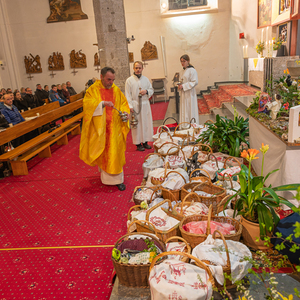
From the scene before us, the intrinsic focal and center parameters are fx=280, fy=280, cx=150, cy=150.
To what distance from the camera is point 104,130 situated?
405 centimetres

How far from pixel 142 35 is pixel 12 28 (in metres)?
6.40

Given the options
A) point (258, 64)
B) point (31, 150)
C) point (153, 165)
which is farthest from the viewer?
point (258, 64)

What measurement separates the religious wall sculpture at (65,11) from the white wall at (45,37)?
0.57 ft

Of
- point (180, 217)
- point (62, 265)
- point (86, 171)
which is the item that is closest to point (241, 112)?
point (86, 171)

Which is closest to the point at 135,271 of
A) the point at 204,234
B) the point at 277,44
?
the point at 204,234

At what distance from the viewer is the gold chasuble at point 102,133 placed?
4012 mm

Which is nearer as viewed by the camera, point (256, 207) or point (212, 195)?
point (256, 207)

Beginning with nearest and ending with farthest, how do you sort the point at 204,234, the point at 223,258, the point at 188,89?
1. the point at 223,258
2. the point at 204,234
3. the point at 188,89

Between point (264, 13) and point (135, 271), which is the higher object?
point (264, 13)

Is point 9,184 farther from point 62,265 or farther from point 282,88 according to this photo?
point 282,88

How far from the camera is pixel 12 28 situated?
13586 mm

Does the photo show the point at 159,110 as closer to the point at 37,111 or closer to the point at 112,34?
the point at 112,34

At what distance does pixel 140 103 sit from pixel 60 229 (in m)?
3.48

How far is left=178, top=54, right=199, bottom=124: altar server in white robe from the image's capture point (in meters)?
6.32
